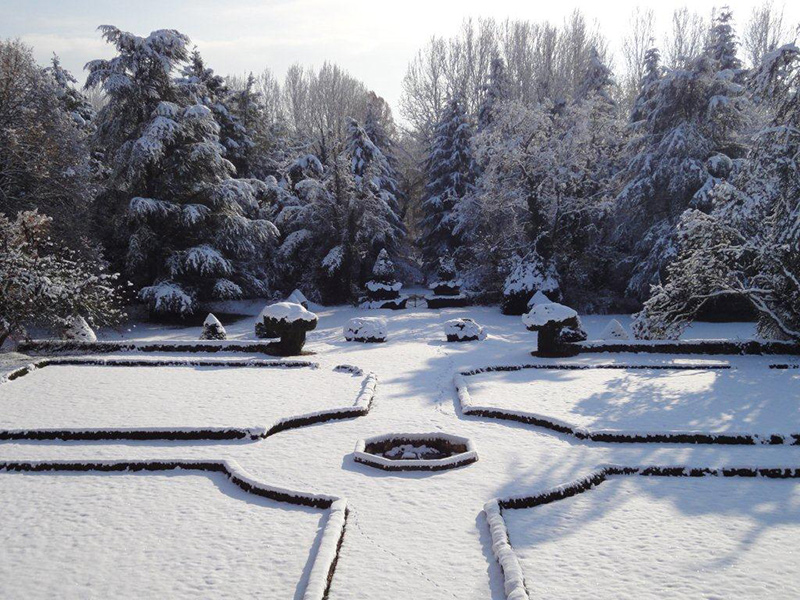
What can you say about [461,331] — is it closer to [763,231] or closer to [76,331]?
[763,231]

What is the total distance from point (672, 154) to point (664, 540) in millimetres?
20350

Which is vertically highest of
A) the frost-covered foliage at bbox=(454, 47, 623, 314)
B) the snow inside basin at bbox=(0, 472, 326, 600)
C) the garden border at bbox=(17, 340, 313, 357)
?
the frost-covered foliage at bbox=(454, 47, 623, 314)

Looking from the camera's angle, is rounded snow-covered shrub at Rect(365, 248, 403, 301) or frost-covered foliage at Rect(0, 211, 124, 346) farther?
rounded snow-covered shrub at Rect(365, 248, 403, 301)

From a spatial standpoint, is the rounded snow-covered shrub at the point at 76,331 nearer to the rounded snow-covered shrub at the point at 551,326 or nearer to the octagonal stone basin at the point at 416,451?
the octagonal stone basin at the point at 416,451

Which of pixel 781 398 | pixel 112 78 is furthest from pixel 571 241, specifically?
pixel 112 78

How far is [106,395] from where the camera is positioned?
1126cm

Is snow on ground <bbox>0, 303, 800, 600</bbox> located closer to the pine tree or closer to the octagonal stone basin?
the octagonal stone basin

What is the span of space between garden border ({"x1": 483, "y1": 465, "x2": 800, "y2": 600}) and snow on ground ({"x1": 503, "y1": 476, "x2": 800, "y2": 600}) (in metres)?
0.09

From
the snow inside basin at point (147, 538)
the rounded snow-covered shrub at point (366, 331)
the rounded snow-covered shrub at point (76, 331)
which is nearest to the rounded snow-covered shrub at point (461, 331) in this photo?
A: the rounded snow-covered shrub at point (366, 331)

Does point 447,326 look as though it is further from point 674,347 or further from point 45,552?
point 45,552

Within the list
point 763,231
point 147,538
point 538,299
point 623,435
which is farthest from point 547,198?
point 147,538

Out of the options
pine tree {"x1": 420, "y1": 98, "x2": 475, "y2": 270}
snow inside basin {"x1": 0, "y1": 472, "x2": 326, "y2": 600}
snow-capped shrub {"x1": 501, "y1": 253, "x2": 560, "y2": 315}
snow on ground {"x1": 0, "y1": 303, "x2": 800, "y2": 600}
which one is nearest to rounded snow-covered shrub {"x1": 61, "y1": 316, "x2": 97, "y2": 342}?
→ snow on ground {"x1": 0, "y1": 303, "x2": 800, "y2": 600}

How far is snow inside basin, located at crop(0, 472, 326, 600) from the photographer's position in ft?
16.9

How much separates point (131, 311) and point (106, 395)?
43.6ft
